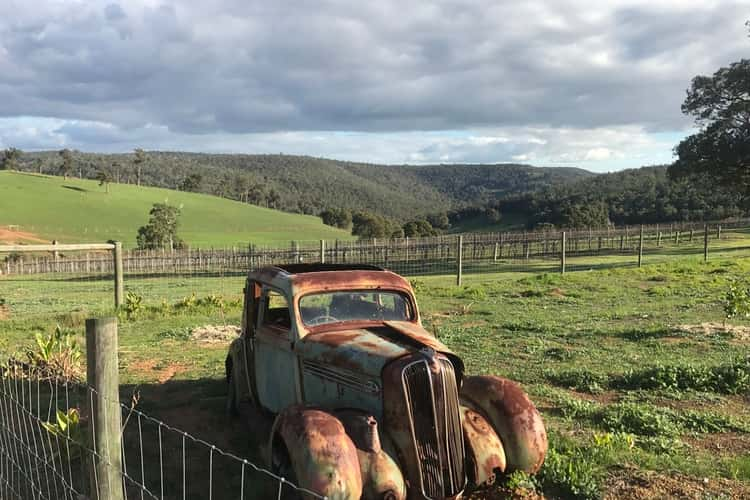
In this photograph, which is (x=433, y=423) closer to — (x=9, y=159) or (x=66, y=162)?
(x=66, y=162)

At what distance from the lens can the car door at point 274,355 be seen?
4.99 m

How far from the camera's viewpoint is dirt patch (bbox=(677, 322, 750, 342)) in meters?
10.1

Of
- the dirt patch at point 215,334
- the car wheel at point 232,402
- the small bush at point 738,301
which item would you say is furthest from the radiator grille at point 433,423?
the dirt patch at point 215,334

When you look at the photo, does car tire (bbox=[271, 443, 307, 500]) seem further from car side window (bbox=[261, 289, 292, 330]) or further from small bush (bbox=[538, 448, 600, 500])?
small bush (bbox=[538, 448, 600, 500])

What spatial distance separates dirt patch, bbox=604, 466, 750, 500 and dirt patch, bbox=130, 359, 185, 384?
5983mm

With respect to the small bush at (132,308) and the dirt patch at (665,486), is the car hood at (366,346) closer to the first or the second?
the dirt patch at (665,486)

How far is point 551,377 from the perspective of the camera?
7797 mm

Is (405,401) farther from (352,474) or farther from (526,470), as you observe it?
(526,470)

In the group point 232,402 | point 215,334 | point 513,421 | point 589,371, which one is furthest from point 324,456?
point 215,334

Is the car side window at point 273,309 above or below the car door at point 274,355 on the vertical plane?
above

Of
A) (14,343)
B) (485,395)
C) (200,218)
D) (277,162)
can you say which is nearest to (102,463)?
(485,395)

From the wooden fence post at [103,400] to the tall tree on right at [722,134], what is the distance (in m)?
36.9

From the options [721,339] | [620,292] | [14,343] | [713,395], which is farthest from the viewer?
[620,292]

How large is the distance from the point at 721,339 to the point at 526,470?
7.07 meters
